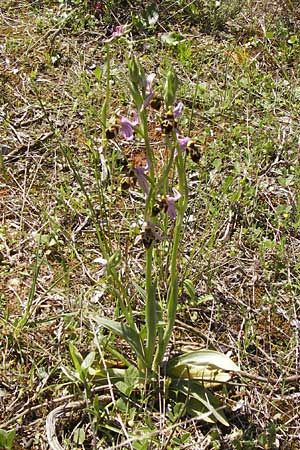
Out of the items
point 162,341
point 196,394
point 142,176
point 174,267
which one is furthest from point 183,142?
point 196,394

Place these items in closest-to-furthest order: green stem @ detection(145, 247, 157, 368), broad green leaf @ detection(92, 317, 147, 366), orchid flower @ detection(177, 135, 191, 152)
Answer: orchid flower @ detection(177, 135, 191, 152)
green stem @ detection(145, 247, 157, 368)
broad green leaf @ detection(92, 317, 147, 366)

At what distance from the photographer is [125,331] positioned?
172 centimetres

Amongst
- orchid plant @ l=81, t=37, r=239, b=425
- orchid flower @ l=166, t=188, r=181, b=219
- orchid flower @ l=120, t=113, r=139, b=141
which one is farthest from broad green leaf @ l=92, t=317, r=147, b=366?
orchid flower @ l=120, t=113, r=139, b=141

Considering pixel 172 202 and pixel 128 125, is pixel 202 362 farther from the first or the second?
pixel 128 125

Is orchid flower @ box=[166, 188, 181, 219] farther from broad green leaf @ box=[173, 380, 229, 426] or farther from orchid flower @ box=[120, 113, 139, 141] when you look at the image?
broad green leaf @ box=[173, 380, 229, 426]

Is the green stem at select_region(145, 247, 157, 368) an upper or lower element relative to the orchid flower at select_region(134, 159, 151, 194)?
lower

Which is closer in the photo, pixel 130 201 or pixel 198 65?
pixel 130 201

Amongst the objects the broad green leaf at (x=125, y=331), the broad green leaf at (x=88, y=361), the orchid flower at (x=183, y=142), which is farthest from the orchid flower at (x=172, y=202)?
the broad green leaf at (x=88, y=361)

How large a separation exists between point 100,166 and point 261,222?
695 mm

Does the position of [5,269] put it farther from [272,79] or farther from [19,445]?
[272,79]

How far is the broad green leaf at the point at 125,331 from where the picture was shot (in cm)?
171

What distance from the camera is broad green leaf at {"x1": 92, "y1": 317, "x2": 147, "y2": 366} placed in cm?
171

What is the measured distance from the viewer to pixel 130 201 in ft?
8.09

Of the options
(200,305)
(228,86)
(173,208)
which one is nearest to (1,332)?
(200,305)
